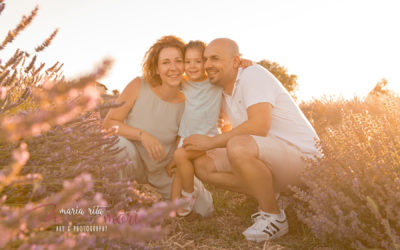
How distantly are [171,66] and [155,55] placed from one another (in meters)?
0.33

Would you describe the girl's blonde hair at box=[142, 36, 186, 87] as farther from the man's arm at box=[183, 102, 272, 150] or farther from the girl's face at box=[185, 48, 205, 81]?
the man's arm at box=[183, 102, 272, 150]

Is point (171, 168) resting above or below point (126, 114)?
below

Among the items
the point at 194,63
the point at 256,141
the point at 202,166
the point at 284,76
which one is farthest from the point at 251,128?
the point at 284,76

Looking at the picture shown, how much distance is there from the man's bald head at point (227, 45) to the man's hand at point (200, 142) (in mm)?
867

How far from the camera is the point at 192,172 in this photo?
3.31 m

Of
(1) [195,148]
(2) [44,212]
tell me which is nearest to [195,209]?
(1) [195,148]

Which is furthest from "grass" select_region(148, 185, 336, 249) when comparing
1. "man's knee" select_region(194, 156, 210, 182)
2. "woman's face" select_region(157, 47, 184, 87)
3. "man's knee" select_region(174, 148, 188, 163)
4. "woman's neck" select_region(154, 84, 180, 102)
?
"woman's face" select_region(157, 47, 184, 87)

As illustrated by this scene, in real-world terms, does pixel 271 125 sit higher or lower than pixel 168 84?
lower

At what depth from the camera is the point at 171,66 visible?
3.45 metres

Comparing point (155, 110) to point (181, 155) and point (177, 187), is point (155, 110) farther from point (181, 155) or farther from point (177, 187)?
point (177, 187)

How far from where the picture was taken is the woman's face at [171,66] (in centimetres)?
347

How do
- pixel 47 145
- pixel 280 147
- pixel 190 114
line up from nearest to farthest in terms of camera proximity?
1. pixel 47 145
2. pixel 280 147
3. pixel 190 114

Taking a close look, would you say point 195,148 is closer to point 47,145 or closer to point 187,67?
point 187,67

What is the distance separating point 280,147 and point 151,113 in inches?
55.8
